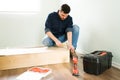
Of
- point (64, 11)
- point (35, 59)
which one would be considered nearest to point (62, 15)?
point (64, 11)

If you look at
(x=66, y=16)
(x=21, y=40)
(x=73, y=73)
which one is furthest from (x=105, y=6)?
(x=21, y=40)

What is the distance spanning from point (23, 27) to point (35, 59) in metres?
1.49

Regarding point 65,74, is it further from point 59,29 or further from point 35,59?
point 59,29

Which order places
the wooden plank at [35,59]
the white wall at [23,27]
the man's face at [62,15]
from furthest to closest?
the white wall at [23,27] < the man's face at [62,15] < the wooden plank at [35,59]

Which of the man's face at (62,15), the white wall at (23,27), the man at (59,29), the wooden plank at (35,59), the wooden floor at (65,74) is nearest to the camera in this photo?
the wooden floor at (65,74)

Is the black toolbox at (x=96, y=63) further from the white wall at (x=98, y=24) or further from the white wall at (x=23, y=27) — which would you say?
the white wall at (x=23, y=27)

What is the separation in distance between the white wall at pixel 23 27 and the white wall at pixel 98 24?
0.81 m

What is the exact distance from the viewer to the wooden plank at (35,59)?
2.00 metres

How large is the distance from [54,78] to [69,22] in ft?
3.14

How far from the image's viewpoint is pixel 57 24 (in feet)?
7.78

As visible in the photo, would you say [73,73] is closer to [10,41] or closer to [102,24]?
[102,24]

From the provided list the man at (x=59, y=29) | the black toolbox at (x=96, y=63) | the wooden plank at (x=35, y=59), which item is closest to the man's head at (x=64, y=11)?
the man at (x=59, y=29)

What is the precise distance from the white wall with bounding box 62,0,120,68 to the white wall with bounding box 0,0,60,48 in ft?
2.66

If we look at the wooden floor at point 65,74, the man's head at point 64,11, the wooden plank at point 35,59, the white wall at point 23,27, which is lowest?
the wooden floor at point 65,74
